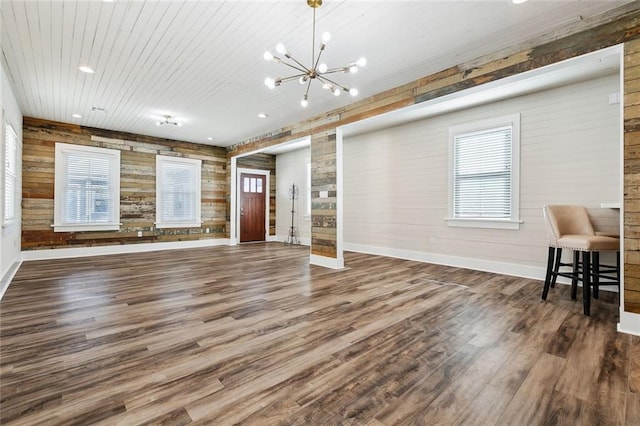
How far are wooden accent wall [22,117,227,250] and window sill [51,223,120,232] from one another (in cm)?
8

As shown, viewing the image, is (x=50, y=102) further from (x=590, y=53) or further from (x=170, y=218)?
(x=590, y=53)

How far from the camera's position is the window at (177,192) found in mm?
7641

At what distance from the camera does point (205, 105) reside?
5.22 metres

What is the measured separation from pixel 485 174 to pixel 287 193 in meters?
5.69

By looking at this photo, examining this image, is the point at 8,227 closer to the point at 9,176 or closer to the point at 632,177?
the point at 9,176

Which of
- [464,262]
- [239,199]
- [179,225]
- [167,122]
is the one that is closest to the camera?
[464,262]

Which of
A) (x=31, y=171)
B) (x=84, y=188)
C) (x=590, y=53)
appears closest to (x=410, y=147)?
(x=590, y=53)

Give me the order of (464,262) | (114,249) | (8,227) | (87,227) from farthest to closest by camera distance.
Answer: (114,249) → (87,227) → (464,262) → (8,227)

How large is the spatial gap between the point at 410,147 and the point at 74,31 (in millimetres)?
5271

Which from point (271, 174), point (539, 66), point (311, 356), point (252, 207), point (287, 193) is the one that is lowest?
point (311, 356)

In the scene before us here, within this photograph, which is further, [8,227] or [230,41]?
[8,227]

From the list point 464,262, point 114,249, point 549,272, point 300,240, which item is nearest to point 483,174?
point 464,262

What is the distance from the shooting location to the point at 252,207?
937 cm

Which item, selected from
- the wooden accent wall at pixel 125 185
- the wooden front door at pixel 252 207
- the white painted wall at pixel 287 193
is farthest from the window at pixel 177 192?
the white painted wall at pixel 287 193
